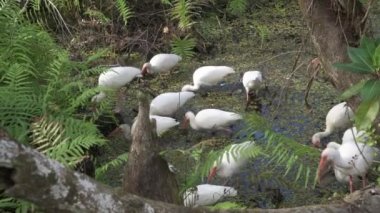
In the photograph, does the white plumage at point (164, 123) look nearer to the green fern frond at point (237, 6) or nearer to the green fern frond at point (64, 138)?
the green fern frond at point (64, 138)

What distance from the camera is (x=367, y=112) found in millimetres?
2957

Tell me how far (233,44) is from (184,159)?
252 cm

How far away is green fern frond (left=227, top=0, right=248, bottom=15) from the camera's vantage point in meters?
6.99

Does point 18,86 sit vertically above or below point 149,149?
above

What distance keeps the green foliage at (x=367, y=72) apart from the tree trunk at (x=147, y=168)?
98 cm

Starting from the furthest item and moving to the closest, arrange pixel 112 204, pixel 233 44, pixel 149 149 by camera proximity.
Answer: pixel 233 44
pixel 149 149
pixel 112 204

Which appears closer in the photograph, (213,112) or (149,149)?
(149,149)

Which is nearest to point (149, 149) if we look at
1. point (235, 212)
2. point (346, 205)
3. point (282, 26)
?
point (235, 212)

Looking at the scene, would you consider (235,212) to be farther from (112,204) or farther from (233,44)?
(233,44)

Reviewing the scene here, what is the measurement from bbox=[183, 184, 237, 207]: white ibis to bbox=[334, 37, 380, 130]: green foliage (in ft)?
3.69

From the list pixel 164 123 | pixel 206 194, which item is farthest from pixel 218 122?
pixel 206 194

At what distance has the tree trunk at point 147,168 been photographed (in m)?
3.26

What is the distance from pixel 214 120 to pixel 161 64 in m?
1.15

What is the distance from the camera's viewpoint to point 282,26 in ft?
22.4
